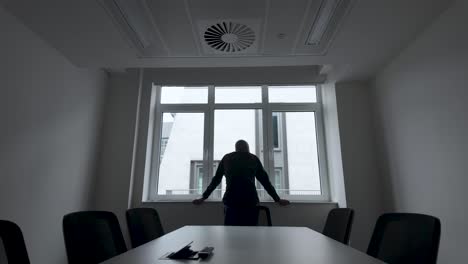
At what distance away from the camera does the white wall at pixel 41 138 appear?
218 centimetres

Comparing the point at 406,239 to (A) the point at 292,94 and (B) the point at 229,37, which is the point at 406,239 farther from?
(A) the point at 292,94

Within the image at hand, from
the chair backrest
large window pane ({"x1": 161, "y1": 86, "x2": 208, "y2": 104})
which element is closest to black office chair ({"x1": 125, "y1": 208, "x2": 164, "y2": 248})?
the chair backrest

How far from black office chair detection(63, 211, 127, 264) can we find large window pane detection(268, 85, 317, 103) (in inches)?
117

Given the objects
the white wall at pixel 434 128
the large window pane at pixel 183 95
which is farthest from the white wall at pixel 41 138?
the white wall at pixel 434 128

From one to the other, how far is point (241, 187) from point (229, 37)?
5.01ft

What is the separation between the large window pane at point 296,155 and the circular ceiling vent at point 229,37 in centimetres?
153

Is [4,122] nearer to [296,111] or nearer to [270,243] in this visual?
[270,243]

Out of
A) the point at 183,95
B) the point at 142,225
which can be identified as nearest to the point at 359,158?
the point at 183,95

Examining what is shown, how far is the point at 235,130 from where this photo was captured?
3.84 metres

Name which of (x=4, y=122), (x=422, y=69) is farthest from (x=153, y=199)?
(x=422, y=69)

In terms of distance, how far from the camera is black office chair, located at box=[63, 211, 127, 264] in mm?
1133

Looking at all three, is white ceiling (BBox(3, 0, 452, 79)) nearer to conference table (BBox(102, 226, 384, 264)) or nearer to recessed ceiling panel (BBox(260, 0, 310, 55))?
recessed ceiling panel (BBox(260, 0, 310, 55))

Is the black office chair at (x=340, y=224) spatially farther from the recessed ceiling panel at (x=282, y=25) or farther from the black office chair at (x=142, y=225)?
the recessed ceiling panel at (x=282, y=25)

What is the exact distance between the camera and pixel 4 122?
214 centimetres
